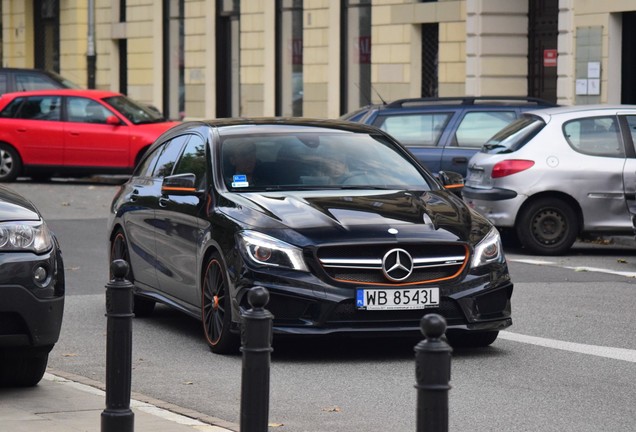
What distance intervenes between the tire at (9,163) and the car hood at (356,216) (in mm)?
18039

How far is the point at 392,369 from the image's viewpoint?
947 cm

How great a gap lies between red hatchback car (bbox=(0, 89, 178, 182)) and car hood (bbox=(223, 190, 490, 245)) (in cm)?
1724

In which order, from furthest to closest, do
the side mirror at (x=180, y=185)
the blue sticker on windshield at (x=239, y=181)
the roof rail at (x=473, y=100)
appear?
the roof rail at (x=473, y=100)
the side mirror at (x=180, y=185)
the blue sticker on windshield at (x=239, y=181)

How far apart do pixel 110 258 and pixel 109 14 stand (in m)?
30.2

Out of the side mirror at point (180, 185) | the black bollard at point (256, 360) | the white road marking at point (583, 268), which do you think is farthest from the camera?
the white road marking at point (583, 268)

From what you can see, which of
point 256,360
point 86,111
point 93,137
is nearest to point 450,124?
point 93,137

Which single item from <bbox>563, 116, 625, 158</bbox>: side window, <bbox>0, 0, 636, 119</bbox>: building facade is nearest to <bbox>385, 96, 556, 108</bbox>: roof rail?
<bbox>563, 116, 625, 158</bbox>: side window

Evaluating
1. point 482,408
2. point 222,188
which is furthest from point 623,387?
point 222,188

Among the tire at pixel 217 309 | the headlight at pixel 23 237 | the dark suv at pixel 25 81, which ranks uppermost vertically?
the dark suv at pixel 25 81

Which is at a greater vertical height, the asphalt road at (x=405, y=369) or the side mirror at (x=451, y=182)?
the side mirror at (x=451, y=182)

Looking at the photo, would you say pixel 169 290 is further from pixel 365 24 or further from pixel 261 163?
pixel 365 24

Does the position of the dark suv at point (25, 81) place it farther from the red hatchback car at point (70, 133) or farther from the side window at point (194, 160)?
the side window at point (194, 160)

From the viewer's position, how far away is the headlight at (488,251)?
9.76 meters

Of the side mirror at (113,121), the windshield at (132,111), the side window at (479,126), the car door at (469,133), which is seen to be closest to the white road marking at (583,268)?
the car door at (469,133)
